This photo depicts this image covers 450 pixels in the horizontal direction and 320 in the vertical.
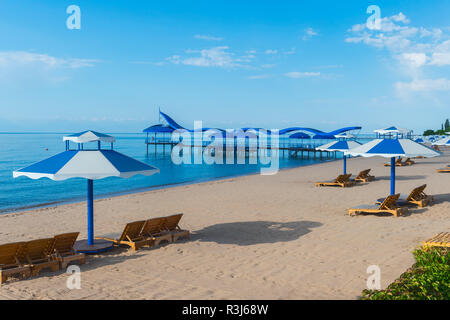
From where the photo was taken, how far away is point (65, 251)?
22.9ft

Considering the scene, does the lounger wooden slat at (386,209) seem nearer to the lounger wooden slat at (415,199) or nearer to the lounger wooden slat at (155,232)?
the lounger wooden slat at (415,199)

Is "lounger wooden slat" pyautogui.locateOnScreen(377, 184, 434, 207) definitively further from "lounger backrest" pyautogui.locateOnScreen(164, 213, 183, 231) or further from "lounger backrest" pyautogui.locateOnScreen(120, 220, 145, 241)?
"lounger backrest" pyautogui.locateOnScreen(120, 220, 145, 241)

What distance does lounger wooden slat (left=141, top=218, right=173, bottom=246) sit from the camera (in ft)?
26.6

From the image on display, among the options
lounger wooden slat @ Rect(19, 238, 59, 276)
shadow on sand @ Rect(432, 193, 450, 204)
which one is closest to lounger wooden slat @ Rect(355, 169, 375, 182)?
shadow on sand @ Rect(432, 193, 450, 204)

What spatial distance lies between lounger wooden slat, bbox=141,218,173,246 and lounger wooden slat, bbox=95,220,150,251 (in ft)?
0.39

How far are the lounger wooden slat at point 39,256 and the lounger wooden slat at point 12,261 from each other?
9 centimetres

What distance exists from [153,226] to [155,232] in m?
0.23

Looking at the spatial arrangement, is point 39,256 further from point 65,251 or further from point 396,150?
point 396,150

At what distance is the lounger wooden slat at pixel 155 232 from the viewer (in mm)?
8102

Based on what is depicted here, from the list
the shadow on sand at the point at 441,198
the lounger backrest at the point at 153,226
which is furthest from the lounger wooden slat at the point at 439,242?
the shadow on sand at the point at 441,198

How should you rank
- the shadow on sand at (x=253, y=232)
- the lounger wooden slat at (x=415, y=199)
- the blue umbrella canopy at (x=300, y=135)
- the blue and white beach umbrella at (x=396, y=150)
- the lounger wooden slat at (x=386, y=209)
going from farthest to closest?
the blue umbrella canopy at (x=300, y=135), the lounger wooden slat at (x=415, y=199), the blue and white beach umbrella at (x=396, y=150), the lounger wooden slat at (x=386, y=209), the shadow on sand at (x=253, y=232)
